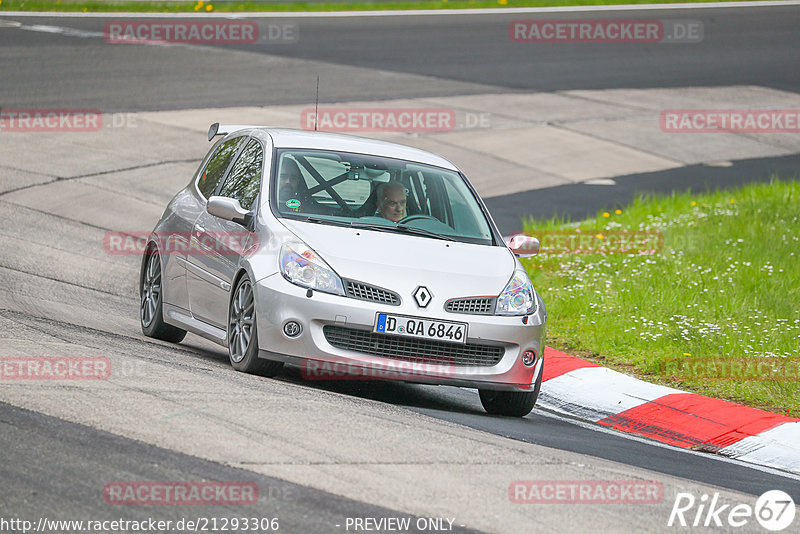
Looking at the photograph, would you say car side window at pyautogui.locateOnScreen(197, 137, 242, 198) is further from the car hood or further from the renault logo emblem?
the renault logo emblem

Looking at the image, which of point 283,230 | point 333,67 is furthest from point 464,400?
point 333,67

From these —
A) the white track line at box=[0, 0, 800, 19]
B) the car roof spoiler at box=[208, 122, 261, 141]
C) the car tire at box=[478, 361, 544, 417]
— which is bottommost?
the car tire at box=[478, 361, 544, 417]


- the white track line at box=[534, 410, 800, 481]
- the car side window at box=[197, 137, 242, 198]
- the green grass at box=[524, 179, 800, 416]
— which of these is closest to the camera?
the white track line at box=[534, 410, 800, 481]

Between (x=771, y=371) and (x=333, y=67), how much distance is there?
16596mm

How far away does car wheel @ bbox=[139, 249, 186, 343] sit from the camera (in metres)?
9.70

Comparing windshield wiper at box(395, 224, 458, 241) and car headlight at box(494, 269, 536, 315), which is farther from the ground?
windshield wiper at box(395, 224, 458, 241)

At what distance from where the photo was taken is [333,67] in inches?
988

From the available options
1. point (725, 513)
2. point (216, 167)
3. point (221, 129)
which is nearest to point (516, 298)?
point (725, 513)

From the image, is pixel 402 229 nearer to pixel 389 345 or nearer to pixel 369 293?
pixel 369 293

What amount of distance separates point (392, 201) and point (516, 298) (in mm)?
1183

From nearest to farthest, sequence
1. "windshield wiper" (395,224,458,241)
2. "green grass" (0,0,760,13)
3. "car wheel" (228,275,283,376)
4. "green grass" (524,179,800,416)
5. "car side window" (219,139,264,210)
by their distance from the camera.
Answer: "car wheel" (228,275,283,376)
"windshield wiper" (395,224,458,241)
"car side window" (219,139,264,210)
"green grass" (524,179,800,416)
"green grass" (0,0,760,13)

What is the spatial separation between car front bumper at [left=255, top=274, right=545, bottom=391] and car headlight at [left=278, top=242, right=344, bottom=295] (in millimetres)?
53

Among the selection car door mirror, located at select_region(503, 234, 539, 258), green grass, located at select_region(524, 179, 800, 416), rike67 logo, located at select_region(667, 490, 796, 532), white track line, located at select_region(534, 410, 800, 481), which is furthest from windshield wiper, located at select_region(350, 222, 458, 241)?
rike67 logo, located at select_region(667, 490, 796, 532)

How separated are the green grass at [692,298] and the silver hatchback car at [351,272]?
2004mm
